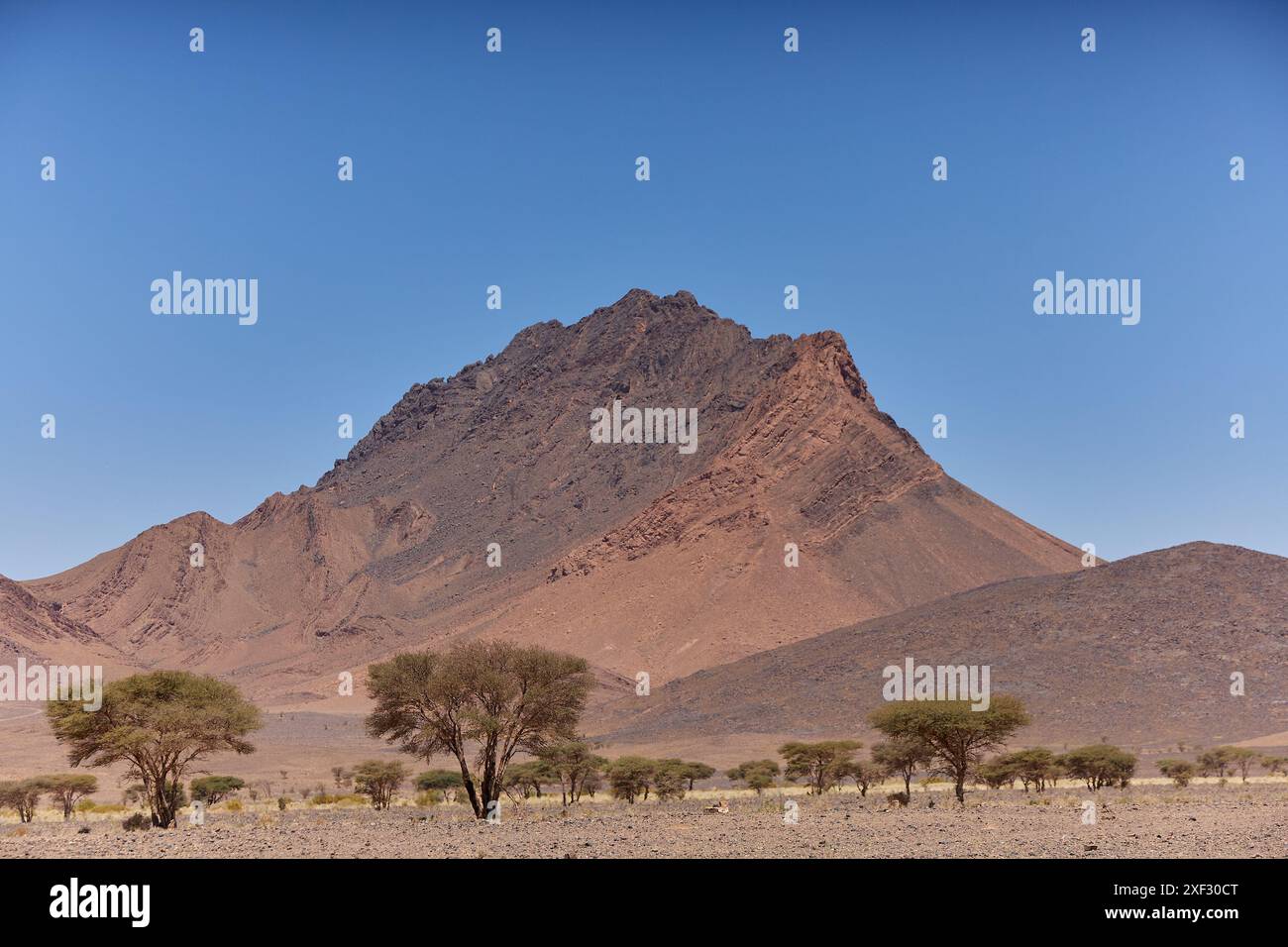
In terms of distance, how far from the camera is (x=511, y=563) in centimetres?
16900

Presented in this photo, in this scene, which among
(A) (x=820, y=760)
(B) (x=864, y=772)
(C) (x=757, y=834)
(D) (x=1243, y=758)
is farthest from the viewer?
(D) (x=1243, y=758)

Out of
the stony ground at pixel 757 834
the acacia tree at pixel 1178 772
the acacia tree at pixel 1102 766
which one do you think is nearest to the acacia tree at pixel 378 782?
the stony ground at pixel 757 834

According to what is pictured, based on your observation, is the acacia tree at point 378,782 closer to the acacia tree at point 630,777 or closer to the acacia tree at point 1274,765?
the acacia tree at point 630,777

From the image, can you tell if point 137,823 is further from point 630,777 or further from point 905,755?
point 905,755

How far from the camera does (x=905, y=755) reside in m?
44.7

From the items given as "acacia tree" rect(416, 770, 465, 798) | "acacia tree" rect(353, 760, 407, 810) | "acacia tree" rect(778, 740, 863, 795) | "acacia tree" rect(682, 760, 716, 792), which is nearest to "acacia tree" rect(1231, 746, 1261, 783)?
"acacia tree" rect(778, 740, 863, 795)

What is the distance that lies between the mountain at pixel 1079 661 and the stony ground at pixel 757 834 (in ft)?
150

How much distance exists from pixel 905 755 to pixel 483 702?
19.1m

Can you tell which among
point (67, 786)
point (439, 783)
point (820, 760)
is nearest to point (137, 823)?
point (67, 786)

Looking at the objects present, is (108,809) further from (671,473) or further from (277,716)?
(671,473)

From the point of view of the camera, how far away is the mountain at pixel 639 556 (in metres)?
133

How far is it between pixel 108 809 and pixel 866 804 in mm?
29638

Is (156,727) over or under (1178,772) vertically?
over

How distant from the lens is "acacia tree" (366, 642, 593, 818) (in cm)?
3344
